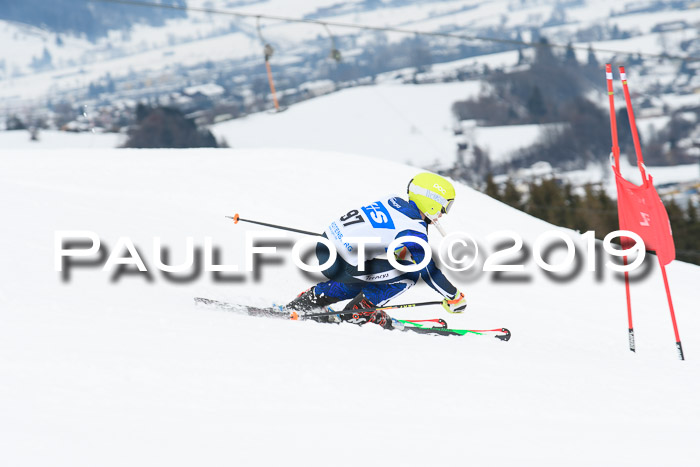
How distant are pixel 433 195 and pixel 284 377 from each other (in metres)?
2.24

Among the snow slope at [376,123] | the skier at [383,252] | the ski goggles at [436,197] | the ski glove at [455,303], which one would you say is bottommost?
the ski glove at [455,303]

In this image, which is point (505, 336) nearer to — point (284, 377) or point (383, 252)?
point (383, 252)

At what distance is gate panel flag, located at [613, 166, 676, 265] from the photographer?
5.70m

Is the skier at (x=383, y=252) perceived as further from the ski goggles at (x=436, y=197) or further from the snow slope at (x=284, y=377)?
the snow slope at (x=284, y=377)

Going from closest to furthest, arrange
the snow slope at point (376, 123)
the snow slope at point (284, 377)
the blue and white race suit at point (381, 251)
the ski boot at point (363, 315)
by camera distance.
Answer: the snow slope at point (284, 377) < the blue and white race suit at point (381, 251) < the ski boot at point (363, 315) < the snow slope at point (376, 123)

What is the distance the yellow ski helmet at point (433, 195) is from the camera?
5406 millimetres

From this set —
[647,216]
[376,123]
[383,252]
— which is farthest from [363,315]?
[376,123]

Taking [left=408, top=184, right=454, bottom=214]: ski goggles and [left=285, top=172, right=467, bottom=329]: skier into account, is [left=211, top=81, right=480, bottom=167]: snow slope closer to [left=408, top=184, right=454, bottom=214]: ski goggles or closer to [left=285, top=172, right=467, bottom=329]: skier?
[left=285, top=172, right=467, bottom=329]: skier

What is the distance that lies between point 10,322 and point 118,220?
348 cm

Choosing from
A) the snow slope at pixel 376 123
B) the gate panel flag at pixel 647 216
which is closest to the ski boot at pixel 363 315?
the gate panel flag at pixel 647 216

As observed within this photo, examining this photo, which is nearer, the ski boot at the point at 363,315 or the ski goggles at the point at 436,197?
the ski goggles at the point at 436,197

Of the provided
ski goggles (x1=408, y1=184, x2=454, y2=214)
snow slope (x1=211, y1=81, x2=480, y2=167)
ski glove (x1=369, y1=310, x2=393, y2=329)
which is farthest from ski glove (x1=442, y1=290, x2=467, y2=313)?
snow slope (x1=211, y1=81, x2=480, y2=167)

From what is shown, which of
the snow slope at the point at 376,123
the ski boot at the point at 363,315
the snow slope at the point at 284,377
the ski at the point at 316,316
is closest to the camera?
the snow slope at the point at 284,377

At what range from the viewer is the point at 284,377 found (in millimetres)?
3584
